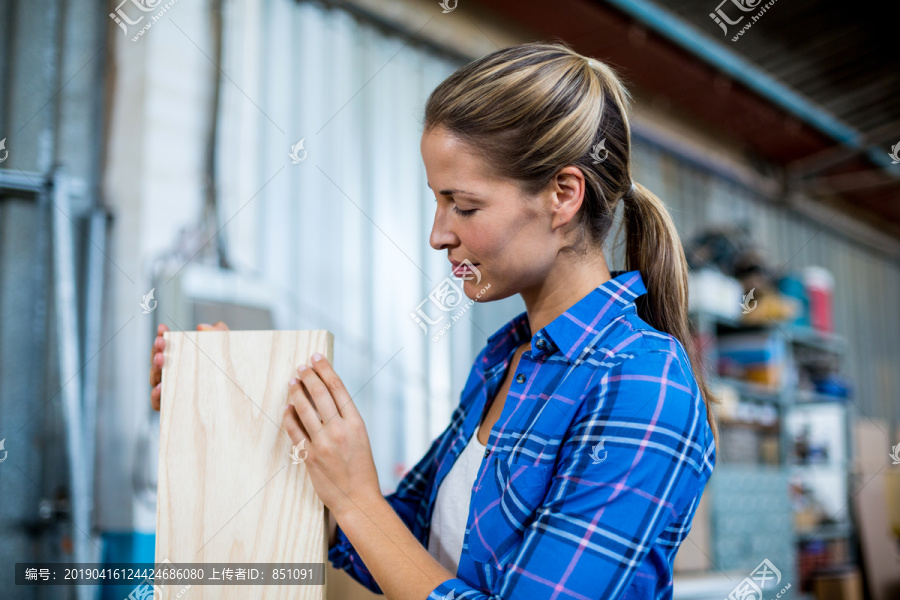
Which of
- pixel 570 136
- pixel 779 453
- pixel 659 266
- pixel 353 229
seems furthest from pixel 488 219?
pixel 779 453

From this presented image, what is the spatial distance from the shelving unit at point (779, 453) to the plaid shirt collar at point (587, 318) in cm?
241

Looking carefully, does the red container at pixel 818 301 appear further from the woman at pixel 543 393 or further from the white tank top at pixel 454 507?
the white tank top at pixel 454 507

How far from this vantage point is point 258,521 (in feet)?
2.83

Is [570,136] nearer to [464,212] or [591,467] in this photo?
[464,212]

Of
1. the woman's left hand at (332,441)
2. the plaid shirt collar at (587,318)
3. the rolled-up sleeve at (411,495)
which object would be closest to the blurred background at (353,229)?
the rolled-up sleeve at (411,495)

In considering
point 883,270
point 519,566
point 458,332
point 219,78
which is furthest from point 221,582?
point 883,270

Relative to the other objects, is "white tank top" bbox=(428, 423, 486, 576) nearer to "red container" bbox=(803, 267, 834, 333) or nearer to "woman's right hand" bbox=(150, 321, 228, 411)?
"woman's right hand" bbox=(150, 321, 228, 411)

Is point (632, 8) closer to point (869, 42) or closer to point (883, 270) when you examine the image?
point (869, 42)

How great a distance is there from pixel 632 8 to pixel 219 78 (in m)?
1.77

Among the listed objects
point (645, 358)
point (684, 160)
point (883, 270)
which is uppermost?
point (684, 160)

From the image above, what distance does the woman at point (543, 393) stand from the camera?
2.36 ft

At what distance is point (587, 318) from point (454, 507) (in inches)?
11.8

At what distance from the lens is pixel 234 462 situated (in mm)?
876

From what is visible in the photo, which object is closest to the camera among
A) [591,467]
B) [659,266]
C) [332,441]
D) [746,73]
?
[591,467]
